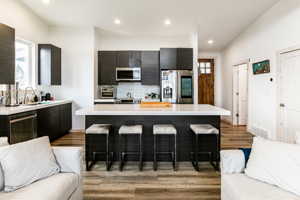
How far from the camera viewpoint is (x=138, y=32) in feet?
20.3

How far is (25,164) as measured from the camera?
1.81m

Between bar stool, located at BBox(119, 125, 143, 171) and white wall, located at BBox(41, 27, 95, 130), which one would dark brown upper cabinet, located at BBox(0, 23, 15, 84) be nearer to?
bar stool, located at BBox(119, 125, 143, 171)

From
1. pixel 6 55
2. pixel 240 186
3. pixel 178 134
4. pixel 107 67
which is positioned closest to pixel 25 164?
pixel 240 186

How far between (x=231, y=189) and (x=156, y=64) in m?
4.70

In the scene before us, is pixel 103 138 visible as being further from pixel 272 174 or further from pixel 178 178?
pixel 272 174

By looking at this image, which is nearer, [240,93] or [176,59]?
[176,59]

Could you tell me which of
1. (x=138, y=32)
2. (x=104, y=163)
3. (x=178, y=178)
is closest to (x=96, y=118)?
(x=104, y=163)

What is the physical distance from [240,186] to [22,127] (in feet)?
11.2

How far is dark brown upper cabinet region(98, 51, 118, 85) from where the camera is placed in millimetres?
6133

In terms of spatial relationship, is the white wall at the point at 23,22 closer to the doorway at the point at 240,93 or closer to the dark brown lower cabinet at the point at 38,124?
the dark brown lower cabinet at the point at 38,124


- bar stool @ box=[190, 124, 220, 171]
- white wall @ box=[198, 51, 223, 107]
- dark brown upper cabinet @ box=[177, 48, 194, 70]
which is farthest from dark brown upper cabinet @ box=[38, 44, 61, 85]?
white wall @ box=[198, 51, 223, 107]

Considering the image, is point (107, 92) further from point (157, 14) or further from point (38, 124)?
point (157, 14)

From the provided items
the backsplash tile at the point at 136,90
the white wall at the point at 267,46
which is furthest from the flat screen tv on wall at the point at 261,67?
the backsplash tile at the point at 136,90

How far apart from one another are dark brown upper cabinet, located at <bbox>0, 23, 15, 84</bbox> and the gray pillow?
2045 mm
